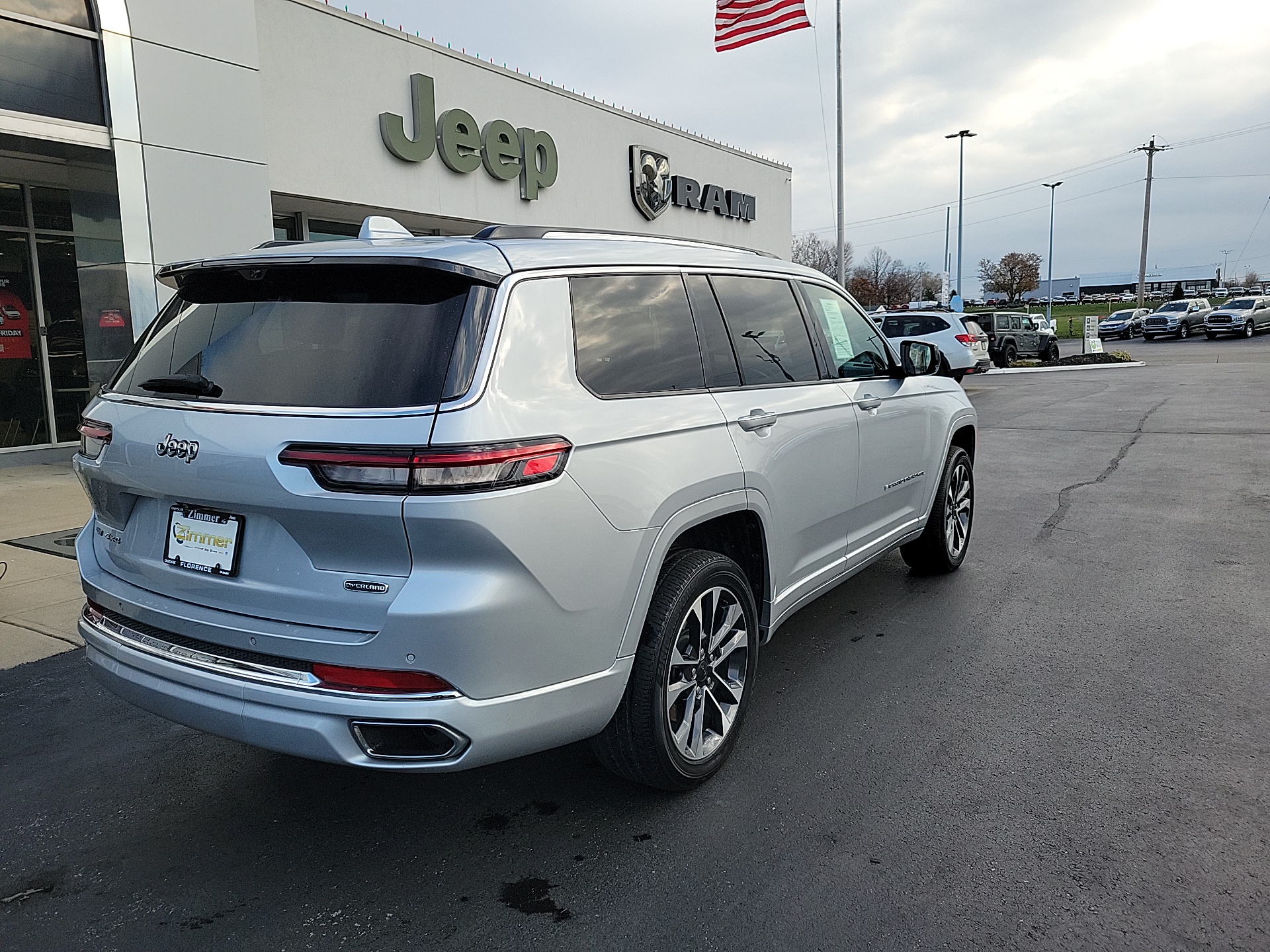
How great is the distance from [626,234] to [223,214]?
8.22 metres

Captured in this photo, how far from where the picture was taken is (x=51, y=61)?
28.9ft

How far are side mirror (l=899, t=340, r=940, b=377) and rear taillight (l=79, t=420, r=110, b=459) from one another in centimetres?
387

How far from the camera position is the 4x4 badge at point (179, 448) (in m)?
2.68

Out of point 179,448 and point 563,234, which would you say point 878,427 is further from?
point 179,448

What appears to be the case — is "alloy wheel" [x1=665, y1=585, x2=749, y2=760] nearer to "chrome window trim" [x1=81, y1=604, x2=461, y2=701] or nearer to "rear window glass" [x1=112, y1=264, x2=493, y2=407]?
"chrome window trim" [x1=81, y1=604, x2=461, y2=701]

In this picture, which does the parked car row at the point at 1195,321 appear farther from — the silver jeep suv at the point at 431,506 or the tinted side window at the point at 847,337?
the silver jeep suv at the point at 431,506

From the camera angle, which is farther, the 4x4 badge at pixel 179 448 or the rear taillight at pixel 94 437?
the rear taillight at pixel 94 437

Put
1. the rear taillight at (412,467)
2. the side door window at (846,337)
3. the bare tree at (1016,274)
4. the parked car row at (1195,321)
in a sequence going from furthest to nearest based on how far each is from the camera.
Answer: the bare tree at (1016,274) → the parked car row at (1195,321) → the side door window at (846,337) → the rear taillight at (412,467)

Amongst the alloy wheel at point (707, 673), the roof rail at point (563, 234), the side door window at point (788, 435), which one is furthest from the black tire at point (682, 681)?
the roof rail at point (563, 234)

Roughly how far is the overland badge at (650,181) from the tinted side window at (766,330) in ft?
49.8

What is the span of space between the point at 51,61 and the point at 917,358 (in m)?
8.59

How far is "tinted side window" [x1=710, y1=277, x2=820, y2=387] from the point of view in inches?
150

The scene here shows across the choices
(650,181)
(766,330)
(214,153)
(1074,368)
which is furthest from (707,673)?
(1074,368)

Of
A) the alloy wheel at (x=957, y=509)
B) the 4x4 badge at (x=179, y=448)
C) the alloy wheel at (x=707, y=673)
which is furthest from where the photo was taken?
the alloy wheel at (x=957, y=509)
